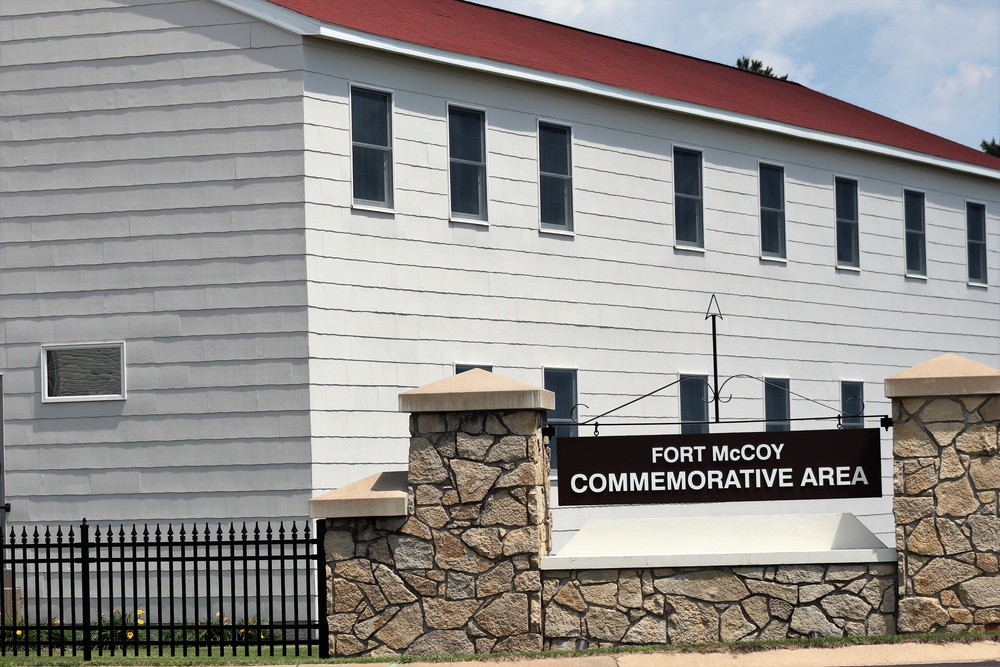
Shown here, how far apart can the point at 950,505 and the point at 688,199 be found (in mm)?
9304

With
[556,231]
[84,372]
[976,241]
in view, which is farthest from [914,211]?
[84,372]

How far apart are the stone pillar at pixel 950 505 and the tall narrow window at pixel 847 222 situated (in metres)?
10.9

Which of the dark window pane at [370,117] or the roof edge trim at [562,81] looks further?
the dark window pane at [370,117]

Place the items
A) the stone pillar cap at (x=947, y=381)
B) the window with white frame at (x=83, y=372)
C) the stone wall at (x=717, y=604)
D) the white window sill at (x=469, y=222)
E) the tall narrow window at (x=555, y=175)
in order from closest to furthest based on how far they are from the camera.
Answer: the stone pillar cap at (x=947, y=381) → the stone wall at (x=717, y=604) → the window with white frame at (x=83, y=372) → the white window sill at (x=469, y=222) → the tall narrow window at (x=555, y=175)

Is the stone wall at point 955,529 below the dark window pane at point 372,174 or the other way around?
below

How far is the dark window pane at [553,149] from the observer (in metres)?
18.9

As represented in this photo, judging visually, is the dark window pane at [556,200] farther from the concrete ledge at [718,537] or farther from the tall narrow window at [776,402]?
the concrete ledge at [718,537]

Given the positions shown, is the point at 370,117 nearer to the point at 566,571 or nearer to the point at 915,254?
the point at 566,571

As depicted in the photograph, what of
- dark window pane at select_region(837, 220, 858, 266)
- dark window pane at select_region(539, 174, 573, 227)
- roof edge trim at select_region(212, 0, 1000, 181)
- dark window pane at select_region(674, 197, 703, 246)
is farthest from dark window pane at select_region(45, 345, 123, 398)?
dark window pane at select_region(837, 220, 858, 266)

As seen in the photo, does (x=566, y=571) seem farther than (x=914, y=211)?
No

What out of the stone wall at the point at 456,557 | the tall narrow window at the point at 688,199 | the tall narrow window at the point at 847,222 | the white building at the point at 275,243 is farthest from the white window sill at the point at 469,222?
the tall narrow window at the point at 847,222

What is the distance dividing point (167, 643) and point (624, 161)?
9.94 metres

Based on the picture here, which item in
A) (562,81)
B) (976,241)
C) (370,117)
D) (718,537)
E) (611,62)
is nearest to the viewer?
(718,537)

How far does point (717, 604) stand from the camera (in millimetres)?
12273
